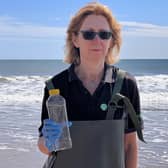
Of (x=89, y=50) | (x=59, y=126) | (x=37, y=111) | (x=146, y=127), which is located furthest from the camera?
(x=37, y=111)

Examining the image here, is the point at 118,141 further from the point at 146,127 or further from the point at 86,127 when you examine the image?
the point at 146,127

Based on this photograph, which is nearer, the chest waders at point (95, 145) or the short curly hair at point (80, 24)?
the chest waders at point (95, 145)

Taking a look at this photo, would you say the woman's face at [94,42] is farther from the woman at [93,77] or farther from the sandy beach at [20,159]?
the sandy beach at [20,159]

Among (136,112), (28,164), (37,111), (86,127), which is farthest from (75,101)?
(37,111)

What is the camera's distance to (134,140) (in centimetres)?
263

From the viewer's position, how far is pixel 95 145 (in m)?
2.40

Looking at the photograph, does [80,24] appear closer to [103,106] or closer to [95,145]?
[103,106]

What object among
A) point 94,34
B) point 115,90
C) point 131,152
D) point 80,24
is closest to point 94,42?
point 94,34

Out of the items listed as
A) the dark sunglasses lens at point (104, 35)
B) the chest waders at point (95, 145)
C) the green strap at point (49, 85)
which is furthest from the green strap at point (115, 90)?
the green strap at point (49, 85)

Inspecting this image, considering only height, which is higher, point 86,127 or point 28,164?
point 86,127

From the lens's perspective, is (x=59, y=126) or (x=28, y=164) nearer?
(x=59, y=126)

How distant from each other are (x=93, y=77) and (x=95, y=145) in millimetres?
425

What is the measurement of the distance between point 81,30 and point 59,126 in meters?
0.61

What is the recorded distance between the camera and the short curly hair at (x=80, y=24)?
2543mm
